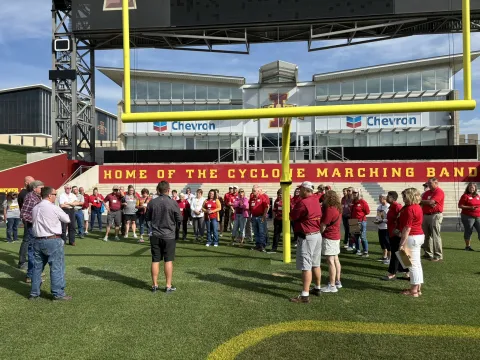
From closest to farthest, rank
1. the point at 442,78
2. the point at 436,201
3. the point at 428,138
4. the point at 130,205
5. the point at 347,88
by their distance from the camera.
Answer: the point at 436,201, the point at 130,205, the point at 442,78, the point at 428,138, the point at 347,88

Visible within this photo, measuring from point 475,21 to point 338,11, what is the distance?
342 inches

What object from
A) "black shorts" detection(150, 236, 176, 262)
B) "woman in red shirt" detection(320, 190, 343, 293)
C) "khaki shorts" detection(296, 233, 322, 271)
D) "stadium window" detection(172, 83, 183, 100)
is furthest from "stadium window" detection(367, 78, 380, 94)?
"black shorts" detection(150, 236, 176, 262)

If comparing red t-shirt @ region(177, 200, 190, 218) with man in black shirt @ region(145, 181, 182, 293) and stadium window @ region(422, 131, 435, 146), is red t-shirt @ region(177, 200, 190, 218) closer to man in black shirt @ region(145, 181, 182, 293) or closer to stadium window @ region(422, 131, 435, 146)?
man in black shirt @ region(145, 181, 182, 293)

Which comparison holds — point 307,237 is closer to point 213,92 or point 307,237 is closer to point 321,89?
point 321,89

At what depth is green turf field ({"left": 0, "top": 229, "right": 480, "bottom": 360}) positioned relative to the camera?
370cm

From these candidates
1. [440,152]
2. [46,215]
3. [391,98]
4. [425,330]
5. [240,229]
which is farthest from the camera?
[391,98]

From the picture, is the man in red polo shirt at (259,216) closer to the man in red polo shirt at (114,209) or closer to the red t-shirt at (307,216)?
the red t-shirt at (307,216)

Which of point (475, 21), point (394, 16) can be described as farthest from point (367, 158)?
point (475, 21)

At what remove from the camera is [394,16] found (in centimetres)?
2073

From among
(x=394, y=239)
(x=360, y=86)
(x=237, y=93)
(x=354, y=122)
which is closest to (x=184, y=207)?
(x=394, y=239)

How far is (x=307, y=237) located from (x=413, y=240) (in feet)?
5.32

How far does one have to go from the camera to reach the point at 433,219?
25.7ft

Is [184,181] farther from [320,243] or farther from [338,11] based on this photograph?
[320,243]

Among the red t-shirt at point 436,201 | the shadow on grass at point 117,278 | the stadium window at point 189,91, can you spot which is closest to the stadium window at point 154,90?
the stadium window at point 189,91
